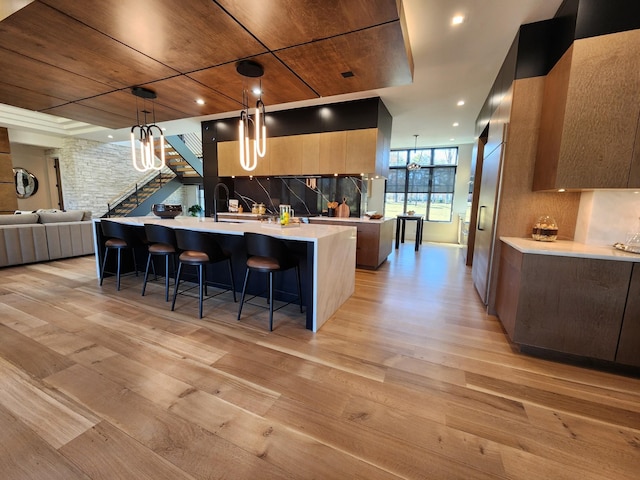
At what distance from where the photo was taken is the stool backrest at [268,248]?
2.34m

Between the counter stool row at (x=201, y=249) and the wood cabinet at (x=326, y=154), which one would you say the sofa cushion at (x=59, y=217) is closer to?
the counter stool row at (x=201, y=249)

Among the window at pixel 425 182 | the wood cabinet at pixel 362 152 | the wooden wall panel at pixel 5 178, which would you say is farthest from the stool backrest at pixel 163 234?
the wooden wall panel at pixel 5 178

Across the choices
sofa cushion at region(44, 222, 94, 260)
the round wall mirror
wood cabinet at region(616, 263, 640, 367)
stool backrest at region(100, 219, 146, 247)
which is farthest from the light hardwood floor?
the round wall mirror

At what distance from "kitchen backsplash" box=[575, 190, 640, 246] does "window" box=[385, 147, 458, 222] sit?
6053 mm

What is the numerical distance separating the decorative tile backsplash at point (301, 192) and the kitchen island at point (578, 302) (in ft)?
10.7

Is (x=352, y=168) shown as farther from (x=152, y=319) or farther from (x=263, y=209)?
(x=152, y=319)

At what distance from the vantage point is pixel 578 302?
191 cm

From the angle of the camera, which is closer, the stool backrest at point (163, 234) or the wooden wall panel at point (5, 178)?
the stool backrest at point (163, 234)

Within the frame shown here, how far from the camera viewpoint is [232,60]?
2.57 m

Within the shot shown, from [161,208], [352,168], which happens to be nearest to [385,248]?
[352,168]

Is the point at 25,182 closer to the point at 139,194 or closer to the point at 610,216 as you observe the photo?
the point at 139,194

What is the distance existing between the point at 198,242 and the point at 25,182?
372 inches

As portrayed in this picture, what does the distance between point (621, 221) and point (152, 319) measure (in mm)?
4244

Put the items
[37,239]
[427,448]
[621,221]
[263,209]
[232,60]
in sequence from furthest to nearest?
[263,209], [37,239], [232,60], [621,221], [427,448]
